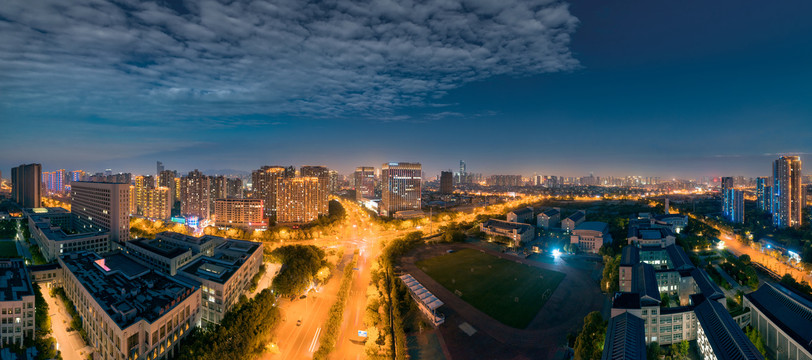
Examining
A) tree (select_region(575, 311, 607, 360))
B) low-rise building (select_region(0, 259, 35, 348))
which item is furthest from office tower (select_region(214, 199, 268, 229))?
tree (select_region(575, 311, 607, 360))

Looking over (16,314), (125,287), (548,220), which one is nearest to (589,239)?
(548,220)

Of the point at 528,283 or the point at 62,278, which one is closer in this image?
the point at 62,278

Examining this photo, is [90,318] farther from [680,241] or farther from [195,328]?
[680,241]

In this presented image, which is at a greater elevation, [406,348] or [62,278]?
[62,278]

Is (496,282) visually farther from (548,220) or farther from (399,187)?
(399,187)

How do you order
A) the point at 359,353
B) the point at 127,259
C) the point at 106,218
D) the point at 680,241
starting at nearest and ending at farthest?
the point at 359,353 → the point at 127,259 → the point at 106,218 → the point at 680,241

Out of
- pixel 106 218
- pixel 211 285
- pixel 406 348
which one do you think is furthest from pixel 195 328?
pixel 106 218

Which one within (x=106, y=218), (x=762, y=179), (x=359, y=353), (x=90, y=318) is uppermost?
(x=762, y=179)

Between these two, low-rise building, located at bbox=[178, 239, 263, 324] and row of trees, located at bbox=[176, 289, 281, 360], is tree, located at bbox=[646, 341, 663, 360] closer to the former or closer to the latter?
row of trees, located at bbox=[176, 289, 281, 360]
